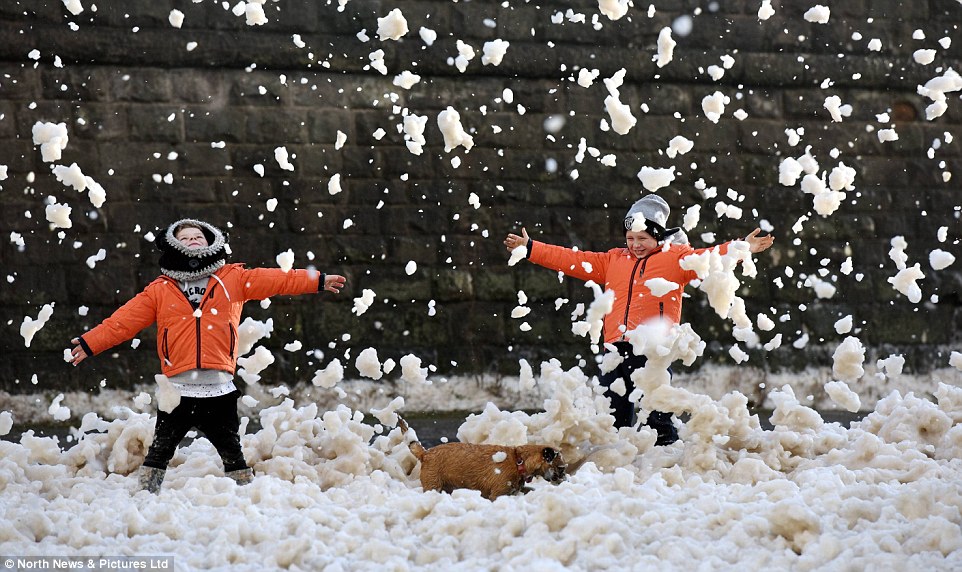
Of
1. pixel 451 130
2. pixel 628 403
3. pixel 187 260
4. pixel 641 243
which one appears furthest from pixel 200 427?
pixel 451 130

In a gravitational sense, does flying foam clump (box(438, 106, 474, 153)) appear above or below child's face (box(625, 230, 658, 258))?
above

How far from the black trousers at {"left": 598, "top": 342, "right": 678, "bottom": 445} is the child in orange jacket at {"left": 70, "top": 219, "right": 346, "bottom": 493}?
142cm

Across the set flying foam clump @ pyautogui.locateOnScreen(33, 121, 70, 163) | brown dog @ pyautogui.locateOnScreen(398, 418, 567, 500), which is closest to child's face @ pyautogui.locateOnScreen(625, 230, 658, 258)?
brown dog @ pyautogui.locateOnScreen(398, 418, 567, 500)

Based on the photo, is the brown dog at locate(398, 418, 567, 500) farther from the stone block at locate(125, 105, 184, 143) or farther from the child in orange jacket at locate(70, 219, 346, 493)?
the stone block at locate(125, 105, 184, 143)

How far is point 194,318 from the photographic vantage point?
4.15m

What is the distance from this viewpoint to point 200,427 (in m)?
4.15

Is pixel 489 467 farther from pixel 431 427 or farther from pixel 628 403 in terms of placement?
pixel 431 427

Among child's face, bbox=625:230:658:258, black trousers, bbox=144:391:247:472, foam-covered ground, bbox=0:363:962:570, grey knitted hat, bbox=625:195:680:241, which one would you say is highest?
grey knitted hat, bbox=625:195:680:241

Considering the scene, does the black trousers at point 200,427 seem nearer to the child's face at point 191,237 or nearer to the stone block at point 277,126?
the child's face at point 191,237

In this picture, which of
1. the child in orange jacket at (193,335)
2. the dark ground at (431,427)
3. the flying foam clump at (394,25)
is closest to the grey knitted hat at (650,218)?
the child in orange jacket at (193,335)

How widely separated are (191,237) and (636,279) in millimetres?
1959

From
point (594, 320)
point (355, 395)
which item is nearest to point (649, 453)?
point (594, 320)

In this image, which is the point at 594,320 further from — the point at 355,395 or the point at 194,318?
the point at 355,395

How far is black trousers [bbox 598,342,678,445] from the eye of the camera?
4.89 m
